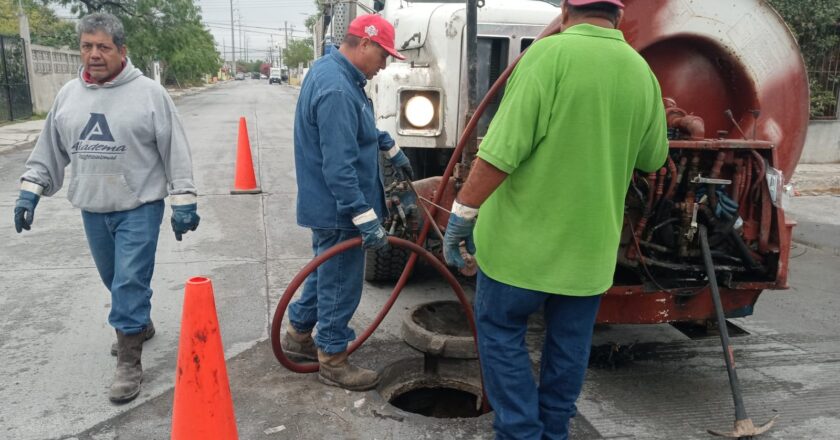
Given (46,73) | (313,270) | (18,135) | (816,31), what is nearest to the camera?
(313,270)

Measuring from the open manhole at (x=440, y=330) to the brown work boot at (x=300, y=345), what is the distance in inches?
21.2

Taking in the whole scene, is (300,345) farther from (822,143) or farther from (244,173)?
(822,143)

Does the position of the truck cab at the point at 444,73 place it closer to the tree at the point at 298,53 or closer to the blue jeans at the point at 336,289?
the blue jeans at the point at 336,289

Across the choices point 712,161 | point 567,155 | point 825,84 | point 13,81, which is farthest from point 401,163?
point 13,81

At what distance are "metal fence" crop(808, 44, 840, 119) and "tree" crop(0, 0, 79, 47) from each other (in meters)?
22.3

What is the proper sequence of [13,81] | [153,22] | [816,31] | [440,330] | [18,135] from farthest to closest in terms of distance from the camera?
[153,22]
[13,81]
[18,135]
[816,31]
[440,330]

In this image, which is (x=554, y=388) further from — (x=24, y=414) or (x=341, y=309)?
(x=24, y=414)

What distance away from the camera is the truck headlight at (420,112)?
4.22 metres

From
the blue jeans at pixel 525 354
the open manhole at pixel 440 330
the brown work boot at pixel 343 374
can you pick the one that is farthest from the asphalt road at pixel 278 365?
the blue jeans at pixel 525 354

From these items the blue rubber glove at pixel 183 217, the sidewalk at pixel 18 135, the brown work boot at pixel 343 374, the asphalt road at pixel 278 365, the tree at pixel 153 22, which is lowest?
the asphalt road at pixel 278 365

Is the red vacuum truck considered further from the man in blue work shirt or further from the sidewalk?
the sidewalk

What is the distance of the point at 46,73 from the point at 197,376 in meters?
20.3

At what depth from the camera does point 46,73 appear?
64.5 feet

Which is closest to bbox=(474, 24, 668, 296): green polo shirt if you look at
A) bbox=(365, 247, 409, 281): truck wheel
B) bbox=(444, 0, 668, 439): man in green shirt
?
bbox=(444, 0, 668, 439): man in green shirt
